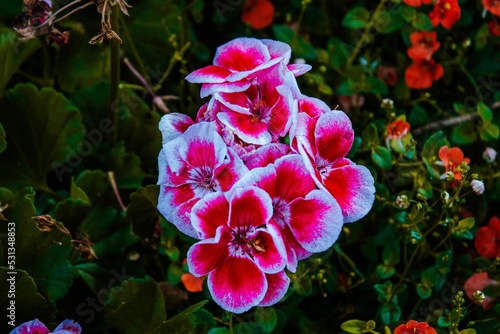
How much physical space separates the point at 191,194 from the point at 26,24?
539 mm

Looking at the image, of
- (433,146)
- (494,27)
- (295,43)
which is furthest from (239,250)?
(494,27)

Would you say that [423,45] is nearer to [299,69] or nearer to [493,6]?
[493,6]

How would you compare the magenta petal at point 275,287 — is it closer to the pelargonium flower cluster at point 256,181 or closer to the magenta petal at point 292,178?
the pelargonium flower cluster at point 256,181

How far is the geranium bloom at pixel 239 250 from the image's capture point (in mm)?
934

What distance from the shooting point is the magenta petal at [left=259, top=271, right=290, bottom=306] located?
0.98 meters

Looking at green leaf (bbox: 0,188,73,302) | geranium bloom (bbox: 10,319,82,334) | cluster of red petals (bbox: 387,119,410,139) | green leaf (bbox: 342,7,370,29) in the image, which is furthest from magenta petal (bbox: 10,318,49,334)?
green leaf (bbox: 342,7,370,29)

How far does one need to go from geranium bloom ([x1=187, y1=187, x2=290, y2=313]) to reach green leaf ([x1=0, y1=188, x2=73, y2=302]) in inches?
15.1

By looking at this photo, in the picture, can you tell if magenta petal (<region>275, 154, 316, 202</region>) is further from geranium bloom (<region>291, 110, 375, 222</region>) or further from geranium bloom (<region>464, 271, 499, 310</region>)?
geranium bloom (<region>464, 271, 499, 310</region>)

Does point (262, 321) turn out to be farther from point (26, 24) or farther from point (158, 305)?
point (26, 24)

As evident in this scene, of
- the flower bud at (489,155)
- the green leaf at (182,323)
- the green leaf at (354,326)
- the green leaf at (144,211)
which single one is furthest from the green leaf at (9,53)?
the flower bud at (489,155)

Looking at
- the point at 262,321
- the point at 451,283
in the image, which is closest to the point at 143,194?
the point at 262,321

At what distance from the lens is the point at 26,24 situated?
131 centimetres

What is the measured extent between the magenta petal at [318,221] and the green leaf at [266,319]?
0.31m

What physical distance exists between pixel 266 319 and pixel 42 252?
0.42 m
